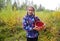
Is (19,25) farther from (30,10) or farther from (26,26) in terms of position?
(30,10)

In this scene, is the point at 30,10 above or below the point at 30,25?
above

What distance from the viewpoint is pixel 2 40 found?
83.5 inches

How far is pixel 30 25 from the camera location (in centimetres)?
205

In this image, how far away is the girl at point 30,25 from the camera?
2.05 m

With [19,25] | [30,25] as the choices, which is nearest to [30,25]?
[30,25]

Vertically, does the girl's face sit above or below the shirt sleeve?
above

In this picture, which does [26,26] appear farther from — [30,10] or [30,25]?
[30,10]

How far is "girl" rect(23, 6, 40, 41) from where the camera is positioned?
80.7 inches

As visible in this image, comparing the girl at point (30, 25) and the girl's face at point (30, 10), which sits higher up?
the girl's face at point (30, 10)

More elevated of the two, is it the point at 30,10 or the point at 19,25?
the point at 30,10

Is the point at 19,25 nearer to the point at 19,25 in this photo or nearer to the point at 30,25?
the point at 19,25

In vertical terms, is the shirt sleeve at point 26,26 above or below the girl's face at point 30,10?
below

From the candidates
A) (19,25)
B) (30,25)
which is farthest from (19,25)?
(30,25)

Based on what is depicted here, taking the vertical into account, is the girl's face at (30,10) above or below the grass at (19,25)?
above
